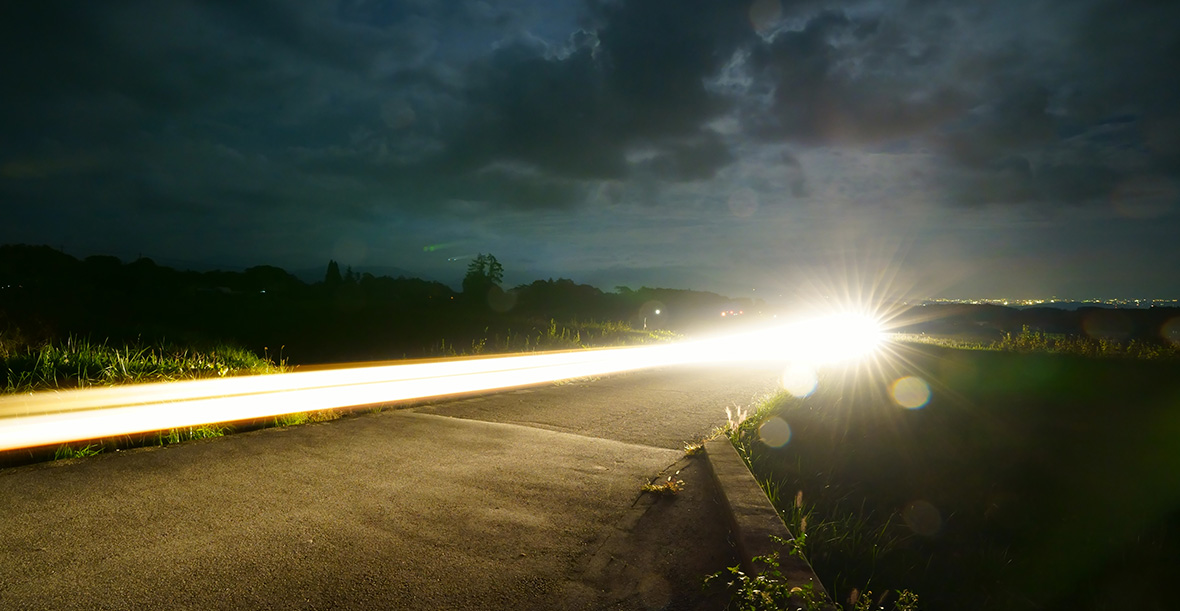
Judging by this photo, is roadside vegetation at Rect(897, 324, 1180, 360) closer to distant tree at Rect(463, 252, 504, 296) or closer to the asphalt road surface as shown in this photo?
the asphalt road surface

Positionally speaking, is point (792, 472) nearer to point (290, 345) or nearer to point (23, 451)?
point (23, 451)

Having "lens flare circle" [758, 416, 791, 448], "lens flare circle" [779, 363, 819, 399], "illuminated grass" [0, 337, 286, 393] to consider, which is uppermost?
"lens flare circle" [779, 363, 819, 399]

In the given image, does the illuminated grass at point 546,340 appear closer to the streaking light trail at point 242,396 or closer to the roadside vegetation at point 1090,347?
the streaking light trail at point 242,396

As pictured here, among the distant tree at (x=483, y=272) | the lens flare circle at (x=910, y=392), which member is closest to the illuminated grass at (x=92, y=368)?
the lens flare circle at (x=910, y=392)

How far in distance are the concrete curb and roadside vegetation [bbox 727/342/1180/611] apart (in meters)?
0.22

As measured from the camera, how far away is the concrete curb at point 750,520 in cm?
319

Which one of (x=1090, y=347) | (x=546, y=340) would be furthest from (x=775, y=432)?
(x=546, y=340)

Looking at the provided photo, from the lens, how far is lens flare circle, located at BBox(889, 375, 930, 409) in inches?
275

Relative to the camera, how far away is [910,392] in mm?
7637

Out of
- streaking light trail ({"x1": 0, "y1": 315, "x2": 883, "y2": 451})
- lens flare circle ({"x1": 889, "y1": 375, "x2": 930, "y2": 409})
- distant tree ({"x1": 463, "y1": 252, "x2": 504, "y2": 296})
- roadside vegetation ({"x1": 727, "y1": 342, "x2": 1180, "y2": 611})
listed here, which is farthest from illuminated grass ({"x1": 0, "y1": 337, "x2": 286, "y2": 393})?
distant tree ({"x1": 463, "y1": 252, "x2": 504, "y2": 296})

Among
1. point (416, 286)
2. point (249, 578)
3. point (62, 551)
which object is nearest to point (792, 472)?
point (249, 578)

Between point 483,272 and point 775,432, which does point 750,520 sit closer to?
point 775,432

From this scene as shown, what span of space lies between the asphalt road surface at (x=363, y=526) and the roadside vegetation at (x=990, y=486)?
3.07ft

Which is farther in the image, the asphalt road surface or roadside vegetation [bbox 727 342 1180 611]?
roadside vegetation [bbox 727 342 1180 611]
